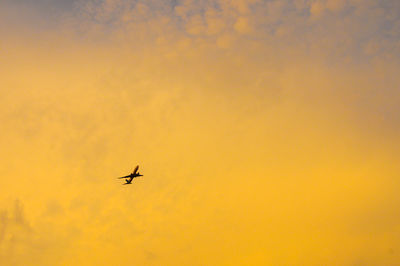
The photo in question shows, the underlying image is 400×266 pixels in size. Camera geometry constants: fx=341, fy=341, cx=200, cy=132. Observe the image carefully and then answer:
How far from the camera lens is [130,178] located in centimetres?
18450
